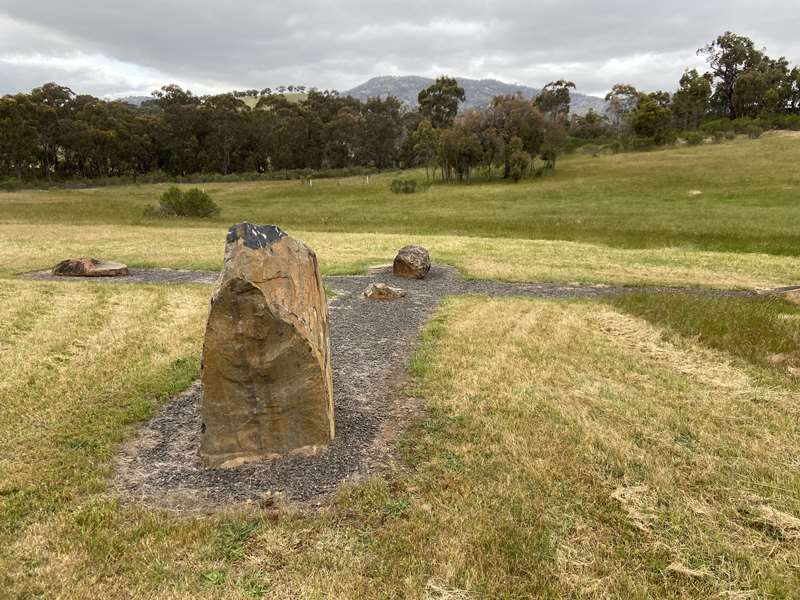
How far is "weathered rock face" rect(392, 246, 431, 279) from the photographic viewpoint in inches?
690

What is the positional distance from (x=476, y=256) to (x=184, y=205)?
25850 mm

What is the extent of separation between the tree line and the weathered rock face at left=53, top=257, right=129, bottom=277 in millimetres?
47928

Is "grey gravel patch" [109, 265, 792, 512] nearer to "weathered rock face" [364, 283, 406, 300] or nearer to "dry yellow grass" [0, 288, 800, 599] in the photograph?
"dry yellow grass" [0, 288, 800, 599]

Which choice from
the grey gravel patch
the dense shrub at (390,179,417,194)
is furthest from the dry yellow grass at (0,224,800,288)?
the dense shrub at (390,179,417,194)

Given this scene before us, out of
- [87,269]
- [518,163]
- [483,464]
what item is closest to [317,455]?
[483,464]

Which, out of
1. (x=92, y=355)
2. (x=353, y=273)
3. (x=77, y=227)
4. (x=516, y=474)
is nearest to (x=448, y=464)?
(x=516, y=474)

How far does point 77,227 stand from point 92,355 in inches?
1032

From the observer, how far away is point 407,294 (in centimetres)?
1539

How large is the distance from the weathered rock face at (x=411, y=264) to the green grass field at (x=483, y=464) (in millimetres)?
3336

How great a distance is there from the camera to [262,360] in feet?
20.1

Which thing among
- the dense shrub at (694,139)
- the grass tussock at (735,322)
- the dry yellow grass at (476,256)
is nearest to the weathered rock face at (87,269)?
the dry yellow grass at (476,256)

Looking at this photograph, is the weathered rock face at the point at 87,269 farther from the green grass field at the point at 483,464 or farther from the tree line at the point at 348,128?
the tree line at the point at 348,128

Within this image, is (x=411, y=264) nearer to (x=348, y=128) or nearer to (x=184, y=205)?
(x=184, y=205)

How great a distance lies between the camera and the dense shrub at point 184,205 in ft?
130
